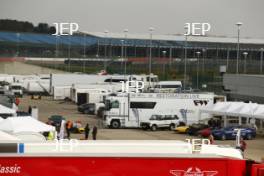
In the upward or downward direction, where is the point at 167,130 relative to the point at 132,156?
downward

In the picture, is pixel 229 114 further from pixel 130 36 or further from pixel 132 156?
pixel 130 36

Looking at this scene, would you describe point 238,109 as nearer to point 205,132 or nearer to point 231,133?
point 205,132

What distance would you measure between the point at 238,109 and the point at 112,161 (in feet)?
94.1

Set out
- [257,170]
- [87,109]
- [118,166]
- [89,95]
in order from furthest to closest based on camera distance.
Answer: [89,95] → [87,109] → [257,170] → [118,166]

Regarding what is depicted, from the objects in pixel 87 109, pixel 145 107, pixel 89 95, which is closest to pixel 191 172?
pixel 145 107

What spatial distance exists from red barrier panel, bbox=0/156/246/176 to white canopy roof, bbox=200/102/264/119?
26.8m

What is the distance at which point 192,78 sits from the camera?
274 feet

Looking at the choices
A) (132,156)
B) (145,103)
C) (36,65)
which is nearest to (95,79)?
(145,103)

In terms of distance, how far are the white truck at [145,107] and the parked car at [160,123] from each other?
31 cm

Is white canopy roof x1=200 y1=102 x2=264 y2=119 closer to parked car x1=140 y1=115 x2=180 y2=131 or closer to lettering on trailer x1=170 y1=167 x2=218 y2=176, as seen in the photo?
parked car x1=140 y1=115 x2=180 y2=131

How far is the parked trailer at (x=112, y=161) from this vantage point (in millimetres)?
7367

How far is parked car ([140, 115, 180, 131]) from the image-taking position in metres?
37.8

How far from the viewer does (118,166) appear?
7488 millimetres

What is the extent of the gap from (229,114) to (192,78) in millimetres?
47887
